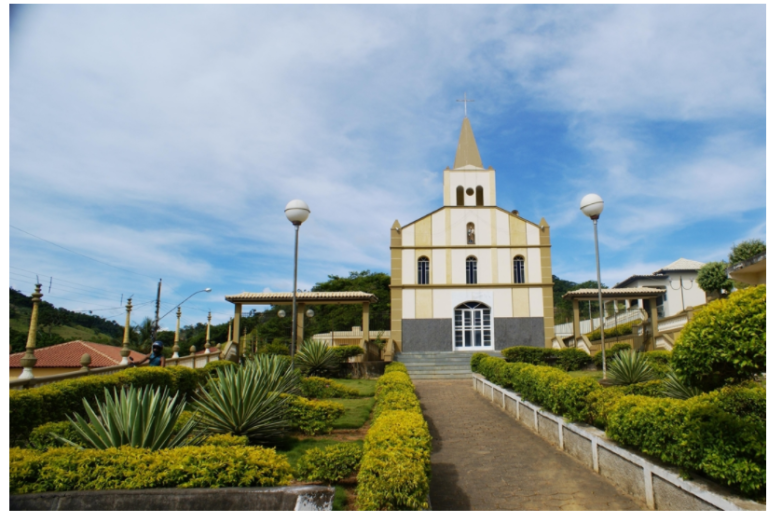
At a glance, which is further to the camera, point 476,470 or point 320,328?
point 320,328

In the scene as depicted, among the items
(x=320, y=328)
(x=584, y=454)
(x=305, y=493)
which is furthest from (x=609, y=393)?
(x=320, y=328)

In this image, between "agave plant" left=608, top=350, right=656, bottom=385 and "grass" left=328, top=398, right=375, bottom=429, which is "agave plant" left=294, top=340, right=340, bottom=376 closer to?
"grass" left=328, top=398, right=375, bottom=429

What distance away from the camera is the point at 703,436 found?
4.36 meters

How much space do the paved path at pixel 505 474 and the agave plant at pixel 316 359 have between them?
8.12 meters

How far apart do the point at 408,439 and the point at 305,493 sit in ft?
4.47

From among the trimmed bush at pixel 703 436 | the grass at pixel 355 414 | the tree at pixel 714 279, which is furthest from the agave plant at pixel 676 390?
the tree at pixel 714 279

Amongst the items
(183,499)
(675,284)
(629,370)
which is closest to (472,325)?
(629,370)

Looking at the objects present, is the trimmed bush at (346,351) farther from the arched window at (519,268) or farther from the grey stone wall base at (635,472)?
the grey stone wall base at (635,472)

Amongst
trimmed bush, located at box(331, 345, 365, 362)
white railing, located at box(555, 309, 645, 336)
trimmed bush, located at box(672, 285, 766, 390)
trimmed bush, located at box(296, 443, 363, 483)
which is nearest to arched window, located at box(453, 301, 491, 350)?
trimmed bush, located at box(331, 345, 365, 362)

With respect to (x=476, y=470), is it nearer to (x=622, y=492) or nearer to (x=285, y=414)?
(x=622, y=492)

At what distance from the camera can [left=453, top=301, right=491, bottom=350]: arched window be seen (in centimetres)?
2375

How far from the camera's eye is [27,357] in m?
9.45

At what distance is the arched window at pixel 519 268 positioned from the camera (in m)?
24.2

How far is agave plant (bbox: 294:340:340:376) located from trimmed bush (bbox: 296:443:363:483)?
38.8 ft
